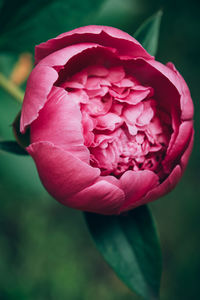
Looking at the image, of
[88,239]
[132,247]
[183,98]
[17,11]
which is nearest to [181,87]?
[183,98]

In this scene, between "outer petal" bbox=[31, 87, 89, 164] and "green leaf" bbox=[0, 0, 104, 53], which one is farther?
"green leaf" bbox=[0, 0, 104, 53]

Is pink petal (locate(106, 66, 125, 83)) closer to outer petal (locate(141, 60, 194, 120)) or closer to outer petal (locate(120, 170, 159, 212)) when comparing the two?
outer petal (locate(141, 60, 194, 120))

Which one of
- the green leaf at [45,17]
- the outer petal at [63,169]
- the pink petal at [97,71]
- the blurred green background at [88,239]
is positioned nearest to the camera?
the outer petal at [63,169]

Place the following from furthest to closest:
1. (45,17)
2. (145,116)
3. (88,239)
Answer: (88,239)
(45,17)
(145,116)

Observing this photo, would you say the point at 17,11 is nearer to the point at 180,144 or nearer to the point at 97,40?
the point at 97,40

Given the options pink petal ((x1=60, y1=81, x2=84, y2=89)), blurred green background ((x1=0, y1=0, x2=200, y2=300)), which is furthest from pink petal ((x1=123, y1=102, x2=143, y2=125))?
blurred green background ((x1=0, y1=0, x2=200, y2=300))

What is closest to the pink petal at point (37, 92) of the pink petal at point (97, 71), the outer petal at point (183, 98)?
the pink petal at point (97, 71)

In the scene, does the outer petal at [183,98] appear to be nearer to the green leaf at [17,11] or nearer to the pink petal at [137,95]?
the pink petal at [137,95]
